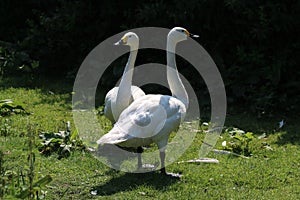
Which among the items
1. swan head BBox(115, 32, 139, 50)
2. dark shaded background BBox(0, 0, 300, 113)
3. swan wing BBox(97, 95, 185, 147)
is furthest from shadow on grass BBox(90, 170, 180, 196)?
dark shaded background BBox(0, 0, 300, 113)

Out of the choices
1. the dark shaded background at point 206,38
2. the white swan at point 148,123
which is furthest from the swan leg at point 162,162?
the dark shaded background at point 206,38

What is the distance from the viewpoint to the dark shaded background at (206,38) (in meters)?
9.09

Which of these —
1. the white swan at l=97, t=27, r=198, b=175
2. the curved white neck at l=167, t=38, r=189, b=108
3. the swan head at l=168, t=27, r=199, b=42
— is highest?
the swan head at l=168, t=27, r=199, b=42

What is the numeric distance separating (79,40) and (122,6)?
3.73 feet

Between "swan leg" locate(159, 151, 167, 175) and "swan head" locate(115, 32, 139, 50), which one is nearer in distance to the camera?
"swan leg" locate(159, 151, 167, 175)

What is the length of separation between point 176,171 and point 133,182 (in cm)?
56

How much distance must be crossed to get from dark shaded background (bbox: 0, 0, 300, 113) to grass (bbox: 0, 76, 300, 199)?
122cm

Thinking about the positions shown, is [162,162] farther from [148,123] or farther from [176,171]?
[148,123]

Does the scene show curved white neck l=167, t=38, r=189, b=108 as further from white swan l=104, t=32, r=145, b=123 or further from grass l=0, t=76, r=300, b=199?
grass l=0, t=76, r=300, b=199

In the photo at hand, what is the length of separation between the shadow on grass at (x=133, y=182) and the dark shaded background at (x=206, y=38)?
3083mm

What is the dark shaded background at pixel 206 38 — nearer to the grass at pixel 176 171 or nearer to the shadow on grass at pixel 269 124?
the shadow on grass at pixel 269 124

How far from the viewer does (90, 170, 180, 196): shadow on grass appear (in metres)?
5.78

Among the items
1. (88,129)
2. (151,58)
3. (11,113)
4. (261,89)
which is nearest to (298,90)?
(261,89)

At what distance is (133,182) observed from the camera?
600 cm
